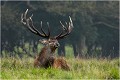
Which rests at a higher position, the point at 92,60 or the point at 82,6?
the point at 82,6

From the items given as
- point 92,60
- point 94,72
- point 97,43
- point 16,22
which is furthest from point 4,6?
point 94,72

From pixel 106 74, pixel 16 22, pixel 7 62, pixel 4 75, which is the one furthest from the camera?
pixel 16 22

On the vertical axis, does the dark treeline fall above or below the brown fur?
above

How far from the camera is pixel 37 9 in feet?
120

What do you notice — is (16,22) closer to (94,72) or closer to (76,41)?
(76,41)

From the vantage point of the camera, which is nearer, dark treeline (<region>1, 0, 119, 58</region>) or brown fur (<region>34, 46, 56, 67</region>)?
brown fur (<region>34, 46, 56, 67</region>)

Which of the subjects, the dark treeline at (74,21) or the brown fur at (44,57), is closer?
the brown fur at (44,57)

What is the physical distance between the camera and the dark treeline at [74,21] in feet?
117

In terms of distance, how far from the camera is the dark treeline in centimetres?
3569

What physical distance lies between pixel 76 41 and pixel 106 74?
28.1 m

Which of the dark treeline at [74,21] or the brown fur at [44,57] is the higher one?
the dark treeline at [74,21]

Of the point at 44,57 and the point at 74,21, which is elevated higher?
the point at 74,21

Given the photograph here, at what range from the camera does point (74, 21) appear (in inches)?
1447

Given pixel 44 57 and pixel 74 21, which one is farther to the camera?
pixel 74 21
